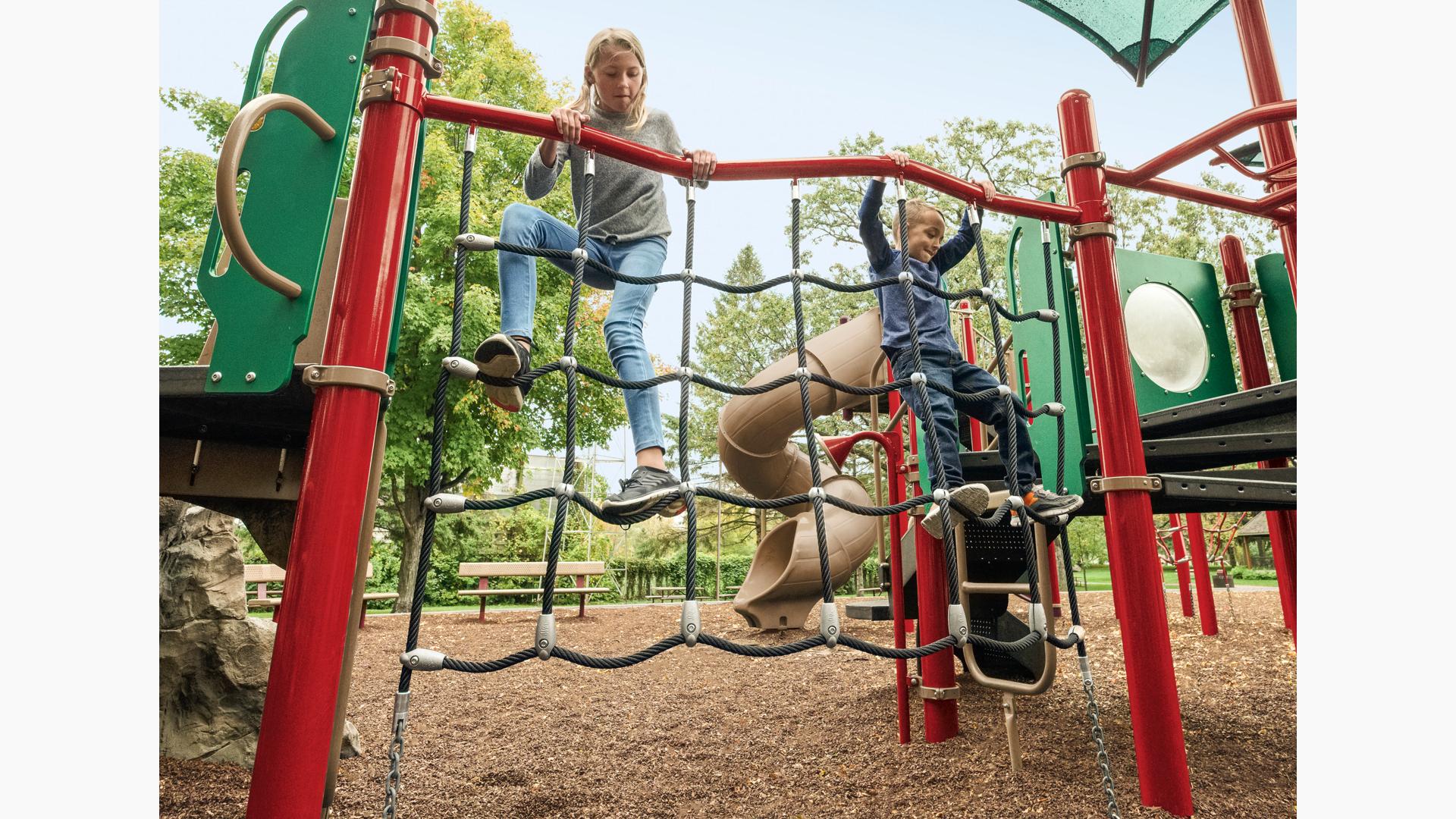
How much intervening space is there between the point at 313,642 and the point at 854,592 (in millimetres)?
13606

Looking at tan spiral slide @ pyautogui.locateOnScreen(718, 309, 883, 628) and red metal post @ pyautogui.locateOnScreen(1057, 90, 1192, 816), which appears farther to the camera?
tan spiral slide @ pyautogui.locateOnScreen(718, 309, 883, 628)

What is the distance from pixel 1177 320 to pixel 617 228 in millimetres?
2719

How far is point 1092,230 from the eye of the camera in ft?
7.69

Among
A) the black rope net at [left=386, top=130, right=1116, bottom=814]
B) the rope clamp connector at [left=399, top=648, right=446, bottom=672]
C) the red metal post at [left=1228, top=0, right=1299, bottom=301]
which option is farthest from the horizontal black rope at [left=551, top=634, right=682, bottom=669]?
the red metal post at [left=1228, top=0, right=1299, bottom=301]

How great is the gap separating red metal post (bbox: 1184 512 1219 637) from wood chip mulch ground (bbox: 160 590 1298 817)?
355 millimetres

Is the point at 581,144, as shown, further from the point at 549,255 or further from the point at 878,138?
the point at 878,138

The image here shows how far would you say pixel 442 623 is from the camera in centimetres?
819

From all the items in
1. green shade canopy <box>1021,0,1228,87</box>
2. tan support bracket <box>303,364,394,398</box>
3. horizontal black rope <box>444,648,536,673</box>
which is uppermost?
green shade canopy <box>1021,0,1228,87</box>

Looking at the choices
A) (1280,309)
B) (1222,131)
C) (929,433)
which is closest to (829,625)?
(929,433)

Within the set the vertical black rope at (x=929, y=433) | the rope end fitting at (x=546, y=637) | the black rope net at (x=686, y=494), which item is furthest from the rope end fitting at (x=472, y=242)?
the vertical black rope at (x=929, y=433)

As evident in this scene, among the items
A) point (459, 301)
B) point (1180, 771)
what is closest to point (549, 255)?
point (459, 301)

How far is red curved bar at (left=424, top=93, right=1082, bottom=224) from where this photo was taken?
1.78m

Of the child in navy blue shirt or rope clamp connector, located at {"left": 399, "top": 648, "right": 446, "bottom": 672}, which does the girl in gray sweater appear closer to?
rope clamp connector, located at {"left": 399, "top": 648, "right": 446, "bottom": 672}

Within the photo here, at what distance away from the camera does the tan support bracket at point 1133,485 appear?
7.18 feet
